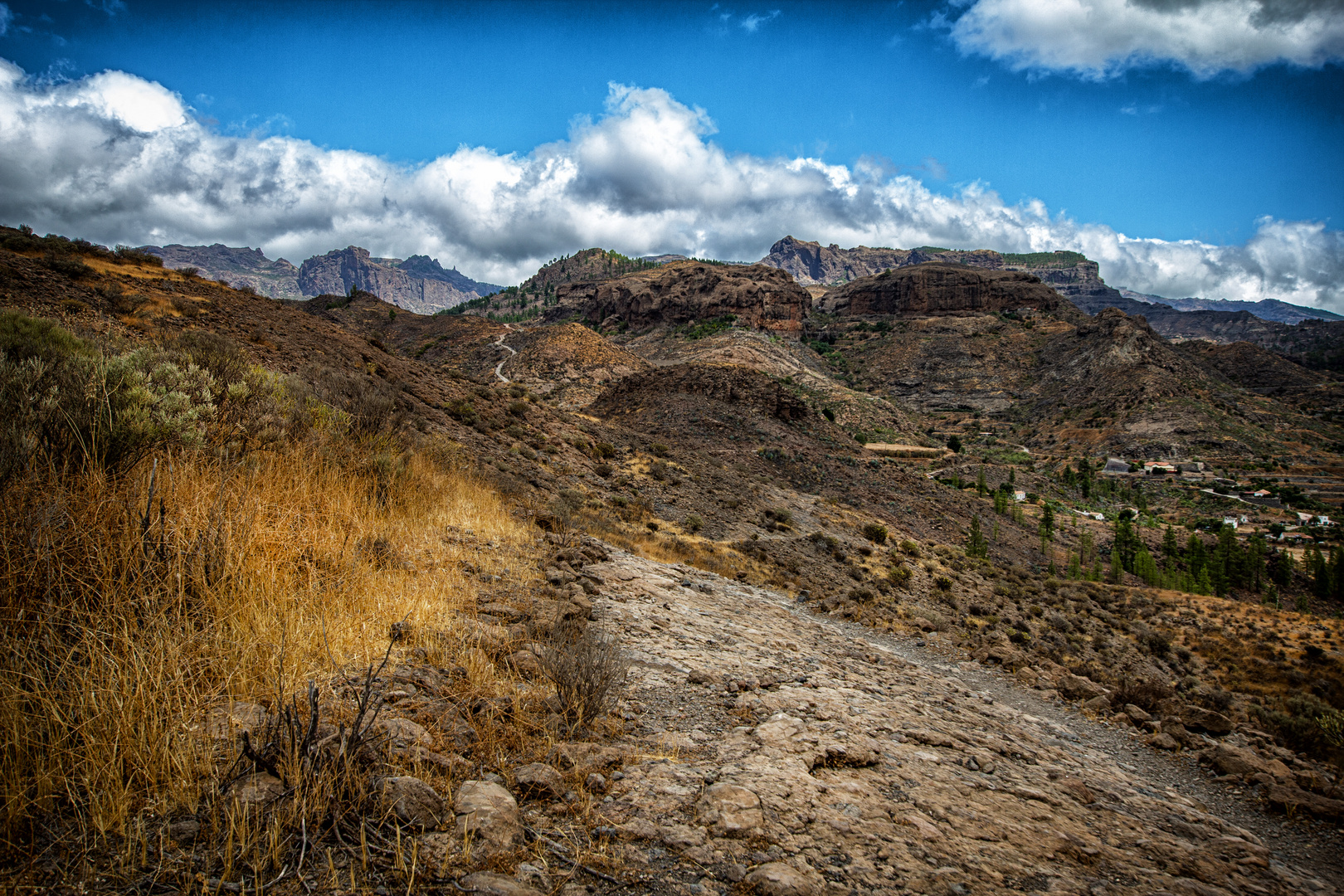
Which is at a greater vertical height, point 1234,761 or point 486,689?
point 486,689

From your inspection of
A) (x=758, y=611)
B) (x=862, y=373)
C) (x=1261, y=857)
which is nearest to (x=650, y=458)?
(x=758, y=611)

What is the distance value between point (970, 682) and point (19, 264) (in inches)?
894

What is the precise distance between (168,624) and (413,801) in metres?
1.76

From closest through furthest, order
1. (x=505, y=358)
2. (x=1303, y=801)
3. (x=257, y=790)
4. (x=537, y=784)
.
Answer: (x=257, y=790) → (x=537, y=784) → (x=1303, y=801) → (x=505, y=358)

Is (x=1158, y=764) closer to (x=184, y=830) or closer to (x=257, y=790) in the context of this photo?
(x=257, y=790)

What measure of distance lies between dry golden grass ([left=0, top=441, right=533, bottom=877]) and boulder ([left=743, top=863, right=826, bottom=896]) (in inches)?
69.7

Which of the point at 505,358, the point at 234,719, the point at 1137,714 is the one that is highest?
the point at 505,358

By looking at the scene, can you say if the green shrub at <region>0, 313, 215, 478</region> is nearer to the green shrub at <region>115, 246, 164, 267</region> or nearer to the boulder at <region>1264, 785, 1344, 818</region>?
the boulder at <region>1264, 785, 1344, 818</region>

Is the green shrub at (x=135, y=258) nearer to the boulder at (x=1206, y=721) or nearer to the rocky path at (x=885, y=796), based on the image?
the rocky path at (x=885, y=796)

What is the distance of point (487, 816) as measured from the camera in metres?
2.39

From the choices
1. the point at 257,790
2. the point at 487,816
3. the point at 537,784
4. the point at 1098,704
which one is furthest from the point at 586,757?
the point at 1098,704

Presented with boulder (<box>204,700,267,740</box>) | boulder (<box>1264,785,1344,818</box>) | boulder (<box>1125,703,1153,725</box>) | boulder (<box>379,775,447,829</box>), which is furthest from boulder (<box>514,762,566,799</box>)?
boulder (<box>1125,703,1153,725</box>)

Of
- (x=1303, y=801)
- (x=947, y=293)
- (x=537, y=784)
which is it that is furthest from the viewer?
(x=947, y=293)

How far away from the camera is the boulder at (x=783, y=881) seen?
7.85ft
